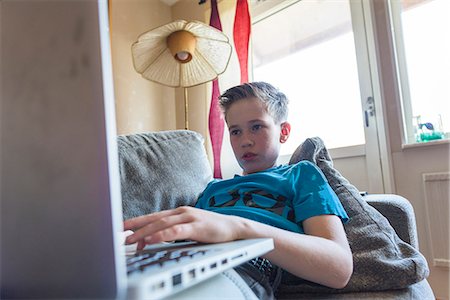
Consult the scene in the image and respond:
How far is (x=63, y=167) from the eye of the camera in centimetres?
25

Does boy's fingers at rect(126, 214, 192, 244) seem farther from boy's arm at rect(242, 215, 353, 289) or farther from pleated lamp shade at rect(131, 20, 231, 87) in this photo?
pleated lamp shade at rect(131, 20, 231, 87)

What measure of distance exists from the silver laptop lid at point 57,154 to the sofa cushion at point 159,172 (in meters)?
0.59

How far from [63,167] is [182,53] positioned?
1532mm

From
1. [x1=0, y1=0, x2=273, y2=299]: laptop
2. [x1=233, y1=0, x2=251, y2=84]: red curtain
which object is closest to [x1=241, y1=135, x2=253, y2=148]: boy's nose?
[x1=0, y1=0, x2=273, y2=299]: laptop

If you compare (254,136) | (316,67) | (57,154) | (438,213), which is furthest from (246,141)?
(316,67)

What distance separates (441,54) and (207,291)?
5.52 ft

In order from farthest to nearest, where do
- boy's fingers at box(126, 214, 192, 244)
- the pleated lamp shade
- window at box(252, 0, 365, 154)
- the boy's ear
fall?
1. window at box(252, 0, 365, 154)
2. the pleated lamp shade
3. the boy's ear
4. boy's fingers at box(126, 214, 192, 244)

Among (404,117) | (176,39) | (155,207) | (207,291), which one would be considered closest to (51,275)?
(207,291)

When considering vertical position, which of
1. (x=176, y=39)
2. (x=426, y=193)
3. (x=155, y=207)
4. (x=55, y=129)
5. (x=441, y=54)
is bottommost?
(x=426, y=193)

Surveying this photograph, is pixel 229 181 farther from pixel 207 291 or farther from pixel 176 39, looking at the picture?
pixel 176 39

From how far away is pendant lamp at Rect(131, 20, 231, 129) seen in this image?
164 centimetres

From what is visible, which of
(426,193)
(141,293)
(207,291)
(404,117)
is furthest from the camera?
(404,117)

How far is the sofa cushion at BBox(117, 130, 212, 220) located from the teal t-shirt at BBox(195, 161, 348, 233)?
0.10 metres

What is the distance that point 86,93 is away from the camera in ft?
0.79
